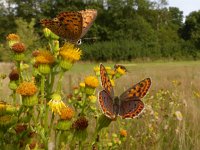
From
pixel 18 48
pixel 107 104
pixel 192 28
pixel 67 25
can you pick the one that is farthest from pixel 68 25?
pixel 192 28

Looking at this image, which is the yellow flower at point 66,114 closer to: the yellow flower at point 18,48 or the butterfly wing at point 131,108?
the butterfly wing at point 131,108

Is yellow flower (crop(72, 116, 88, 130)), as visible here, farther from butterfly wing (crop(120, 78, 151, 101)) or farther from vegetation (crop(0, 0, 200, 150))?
butterfly wing (crop(120, 78, 151, 101))

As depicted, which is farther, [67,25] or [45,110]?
[67,25]

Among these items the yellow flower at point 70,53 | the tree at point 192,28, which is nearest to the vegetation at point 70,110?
the yellow flower at point 70,53

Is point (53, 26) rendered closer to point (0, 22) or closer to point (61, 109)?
point (61, 109)

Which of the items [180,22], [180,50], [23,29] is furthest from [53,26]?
[180,22]

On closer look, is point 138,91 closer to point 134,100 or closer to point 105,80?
point 134,100
